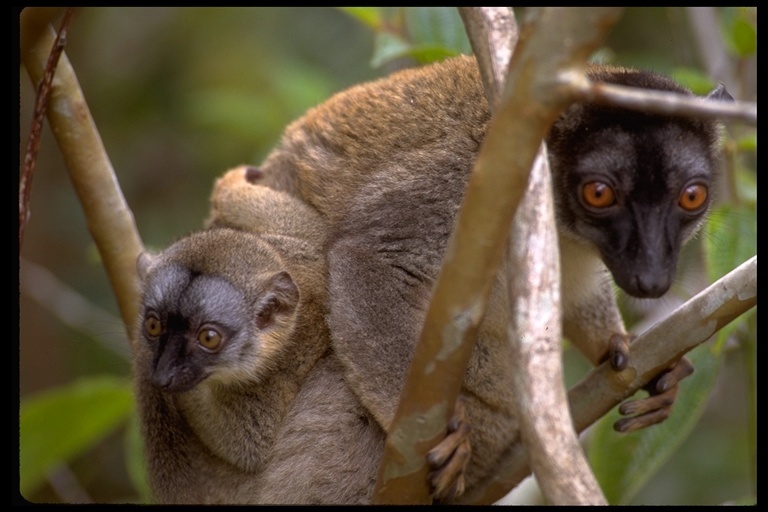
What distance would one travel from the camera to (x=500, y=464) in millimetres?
4242

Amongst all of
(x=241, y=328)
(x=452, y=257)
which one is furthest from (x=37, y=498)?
(x=452, y=257)

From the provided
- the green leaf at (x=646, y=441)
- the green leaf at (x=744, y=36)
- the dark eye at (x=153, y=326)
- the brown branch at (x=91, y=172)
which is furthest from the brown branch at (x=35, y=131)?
the green leaf at (x=744, y=36)

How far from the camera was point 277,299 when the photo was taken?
4.39 metres

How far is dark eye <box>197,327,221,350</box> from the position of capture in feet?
14.0

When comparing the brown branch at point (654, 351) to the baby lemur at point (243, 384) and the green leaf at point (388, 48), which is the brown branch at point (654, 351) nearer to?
the baby lemur at point (243, 384)

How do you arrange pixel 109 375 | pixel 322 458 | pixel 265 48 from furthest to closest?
pixel 265 48
pixel 109 375
pixel 322 458

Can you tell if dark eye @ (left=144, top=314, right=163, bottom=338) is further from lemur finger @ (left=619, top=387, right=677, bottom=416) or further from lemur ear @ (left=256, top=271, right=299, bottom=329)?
lemur finger @ (left=619, top=387, right=677, bottom=416)

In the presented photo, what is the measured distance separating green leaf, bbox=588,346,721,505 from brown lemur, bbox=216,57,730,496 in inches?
21.5

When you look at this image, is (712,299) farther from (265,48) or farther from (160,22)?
(160,22)

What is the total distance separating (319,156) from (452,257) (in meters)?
2.36

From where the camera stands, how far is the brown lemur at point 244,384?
419cm

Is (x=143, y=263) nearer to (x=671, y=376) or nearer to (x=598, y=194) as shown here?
(x=598, y=194)

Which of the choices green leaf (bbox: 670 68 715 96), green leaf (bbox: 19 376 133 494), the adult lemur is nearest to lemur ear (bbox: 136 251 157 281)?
the adult lemur

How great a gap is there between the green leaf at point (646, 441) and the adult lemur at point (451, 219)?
557 mm
